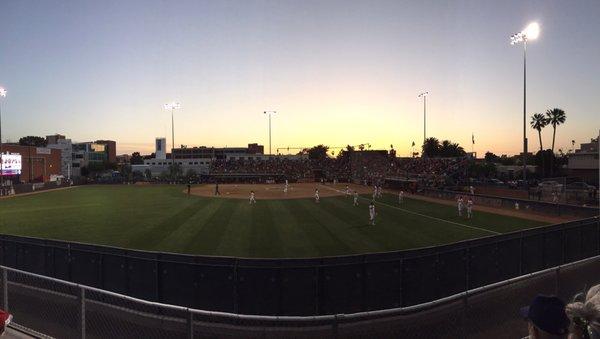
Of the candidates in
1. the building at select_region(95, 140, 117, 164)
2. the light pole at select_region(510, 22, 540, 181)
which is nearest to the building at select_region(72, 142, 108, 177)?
the building at select_region(95, 140, 117, 164)

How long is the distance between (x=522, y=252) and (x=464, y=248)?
3.43 meters

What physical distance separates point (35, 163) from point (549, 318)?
101 metres

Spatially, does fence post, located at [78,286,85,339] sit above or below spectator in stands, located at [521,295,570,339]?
below

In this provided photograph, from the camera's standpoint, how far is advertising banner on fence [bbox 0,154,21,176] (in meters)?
66.8

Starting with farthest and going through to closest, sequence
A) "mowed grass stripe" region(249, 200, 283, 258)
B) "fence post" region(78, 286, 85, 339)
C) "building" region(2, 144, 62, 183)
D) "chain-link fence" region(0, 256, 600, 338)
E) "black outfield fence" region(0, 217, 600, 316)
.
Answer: "building" region(2, 144, 62, 183), "mowed grass stripe" region(249, 200, 283, 258), "black outfield fence" region(0, 217, 600, 316), "chain-link fence" region(0, 256, 600, 338), "fence post" region(78, 286, 85, 339)

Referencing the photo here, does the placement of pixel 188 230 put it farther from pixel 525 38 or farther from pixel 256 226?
pixel 525 38

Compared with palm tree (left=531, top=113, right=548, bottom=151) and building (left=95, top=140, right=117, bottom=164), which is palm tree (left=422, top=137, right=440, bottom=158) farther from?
building (left=95, top=140, right=117, bottom=164)

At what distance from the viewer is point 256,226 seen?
2808cm

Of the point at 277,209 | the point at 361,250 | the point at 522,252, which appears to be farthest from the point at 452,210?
the point at 522,252

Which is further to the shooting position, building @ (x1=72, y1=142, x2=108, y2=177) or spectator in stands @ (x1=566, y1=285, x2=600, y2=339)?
building @ (x1=72, y1=142, x2=108, y2=177)

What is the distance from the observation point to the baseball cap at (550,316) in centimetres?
358

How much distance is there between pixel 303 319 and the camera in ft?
16.3

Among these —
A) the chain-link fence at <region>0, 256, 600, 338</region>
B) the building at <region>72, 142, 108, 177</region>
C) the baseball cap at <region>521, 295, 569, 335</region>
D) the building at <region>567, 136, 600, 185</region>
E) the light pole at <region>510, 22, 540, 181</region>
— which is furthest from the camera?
the building at <region>72, 142, 108, 177</region>

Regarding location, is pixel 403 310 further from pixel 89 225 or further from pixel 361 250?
pixel 89 225
